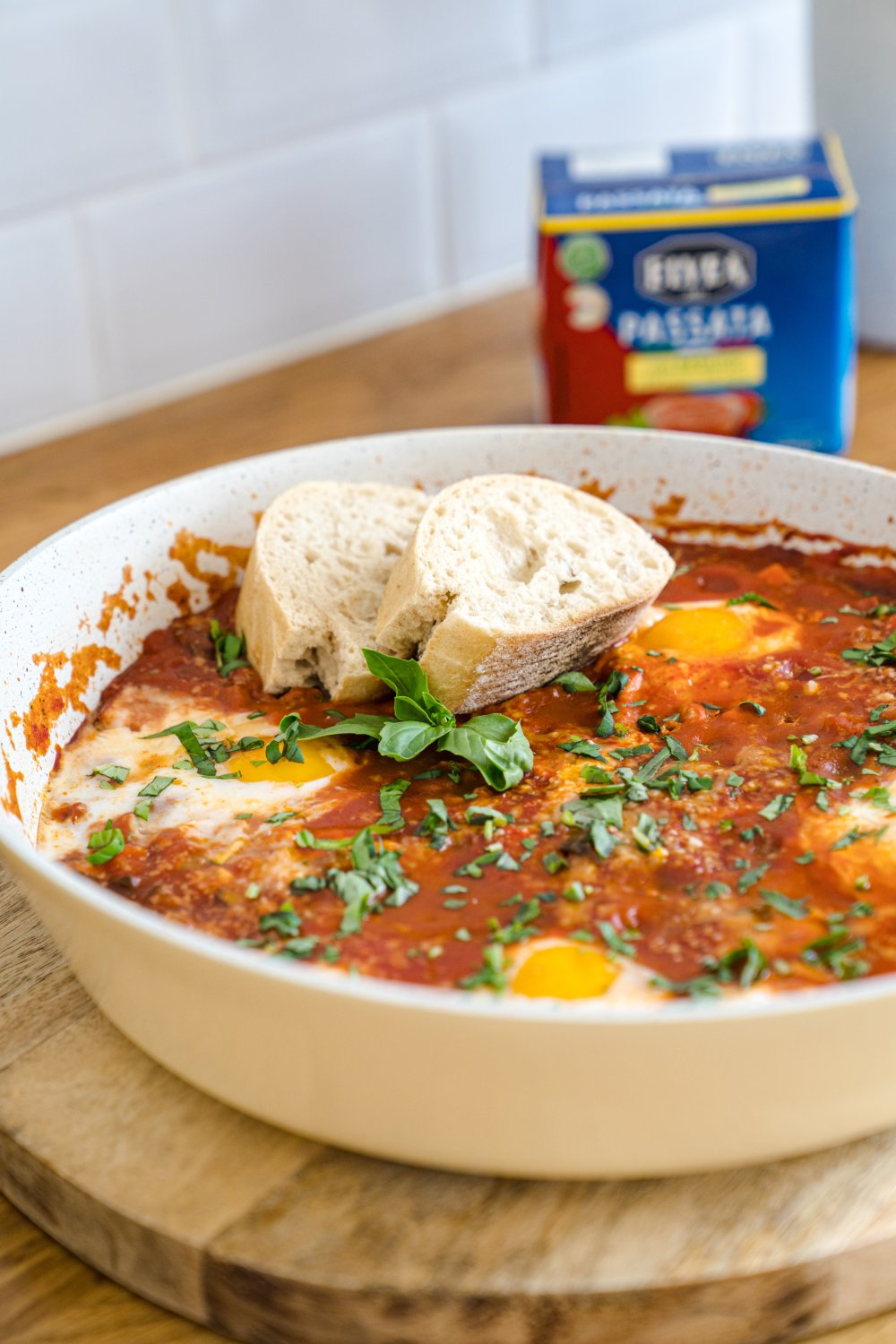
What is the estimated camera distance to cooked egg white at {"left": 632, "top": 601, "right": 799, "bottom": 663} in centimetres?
184

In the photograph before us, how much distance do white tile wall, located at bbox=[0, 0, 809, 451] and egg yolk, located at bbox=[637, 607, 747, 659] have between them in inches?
54.4

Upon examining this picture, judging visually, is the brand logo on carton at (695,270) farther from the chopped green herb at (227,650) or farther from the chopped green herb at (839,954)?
the chopped green herb at (839,954)

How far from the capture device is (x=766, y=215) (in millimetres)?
2301

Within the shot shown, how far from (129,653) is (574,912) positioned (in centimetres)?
79

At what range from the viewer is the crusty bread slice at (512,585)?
1.68 m

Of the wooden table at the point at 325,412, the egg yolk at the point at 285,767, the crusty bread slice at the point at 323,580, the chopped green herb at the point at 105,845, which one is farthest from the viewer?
the wooden table at the point at 325,412

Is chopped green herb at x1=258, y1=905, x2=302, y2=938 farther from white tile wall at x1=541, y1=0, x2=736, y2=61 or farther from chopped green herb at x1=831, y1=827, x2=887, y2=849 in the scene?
white tile wall at x1=541, y1=0, x2=736, y2=61

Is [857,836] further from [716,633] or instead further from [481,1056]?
[481,1056]

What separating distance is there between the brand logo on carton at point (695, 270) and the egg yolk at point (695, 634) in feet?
2.30

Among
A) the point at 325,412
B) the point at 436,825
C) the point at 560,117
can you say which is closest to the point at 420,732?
the point at 436,825

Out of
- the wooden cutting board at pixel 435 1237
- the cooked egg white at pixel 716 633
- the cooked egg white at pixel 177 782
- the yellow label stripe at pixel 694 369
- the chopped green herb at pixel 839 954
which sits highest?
the yellow label stripe at pixel 694 369

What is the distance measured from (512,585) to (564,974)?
586mm

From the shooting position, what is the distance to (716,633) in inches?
73.1

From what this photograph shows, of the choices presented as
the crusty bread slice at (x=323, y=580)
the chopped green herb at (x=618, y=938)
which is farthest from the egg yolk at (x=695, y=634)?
the chopped green herb at (x=618, y=938)
